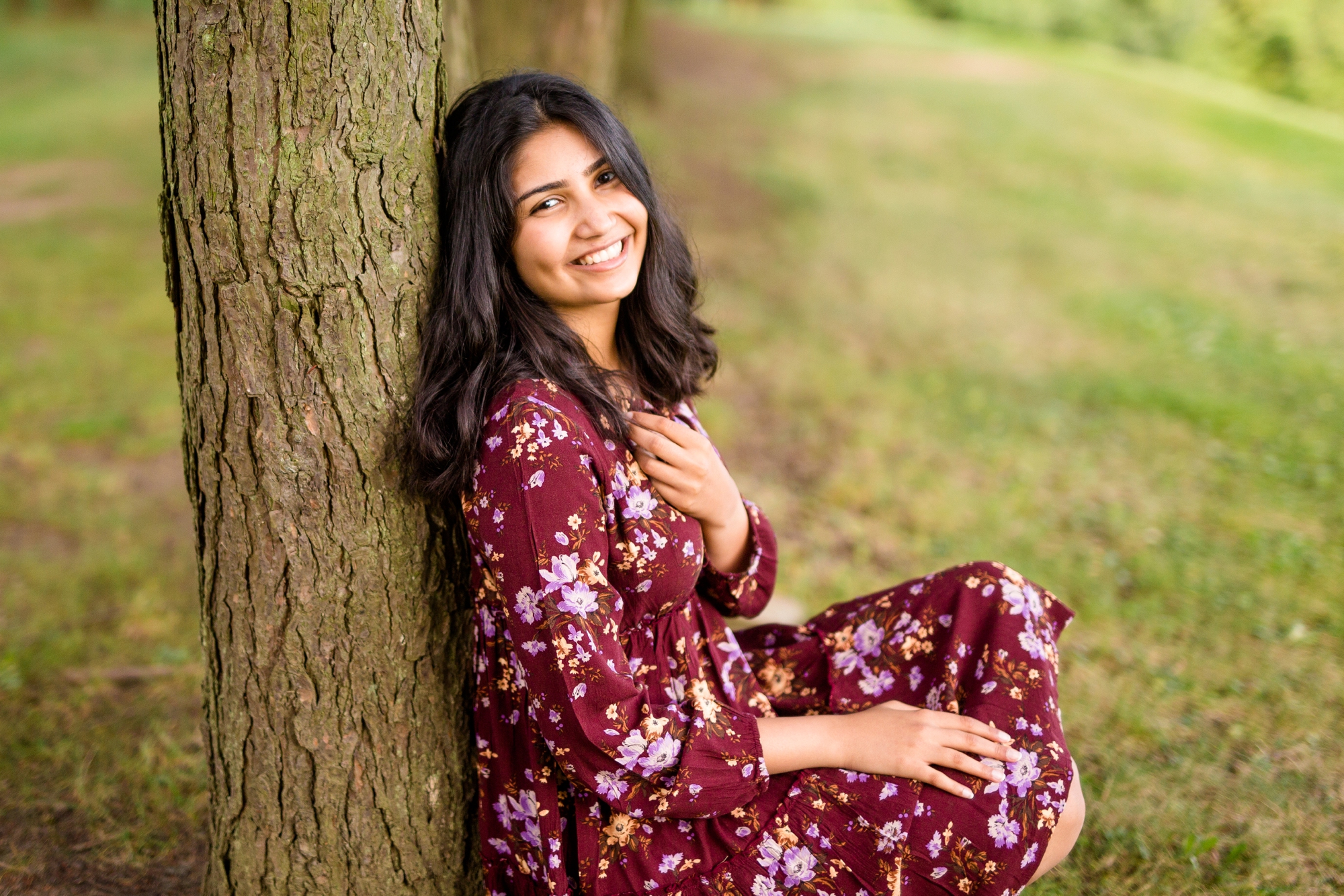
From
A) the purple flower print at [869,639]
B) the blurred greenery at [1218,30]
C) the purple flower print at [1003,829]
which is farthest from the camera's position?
the blurred greenery at [1218,30]

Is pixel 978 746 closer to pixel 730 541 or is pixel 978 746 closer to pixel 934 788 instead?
pixel 934 788

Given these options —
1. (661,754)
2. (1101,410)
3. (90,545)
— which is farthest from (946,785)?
(1101,410)

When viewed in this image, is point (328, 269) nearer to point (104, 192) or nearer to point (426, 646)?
point (426, 646)

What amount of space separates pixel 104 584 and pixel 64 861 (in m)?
1.61

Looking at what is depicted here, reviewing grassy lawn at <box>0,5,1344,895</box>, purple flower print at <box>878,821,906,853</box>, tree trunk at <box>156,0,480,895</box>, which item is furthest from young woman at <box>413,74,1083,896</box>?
grassy lawn at <box>0,5,1344,895</box>

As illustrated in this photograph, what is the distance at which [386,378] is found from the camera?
A: 1788mm

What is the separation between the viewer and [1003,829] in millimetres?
1735

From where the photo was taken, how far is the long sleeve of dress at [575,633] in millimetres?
1622

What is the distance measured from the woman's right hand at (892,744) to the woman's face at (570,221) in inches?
35.5

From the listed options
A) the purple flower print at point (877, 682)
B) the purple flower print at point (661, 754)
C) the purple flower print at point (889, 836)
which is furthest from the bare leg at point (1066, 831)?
the purple flower print at point (661, 754)

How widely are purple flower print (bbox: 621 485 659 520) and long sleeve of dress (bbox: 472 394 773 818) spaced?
3.7 inches

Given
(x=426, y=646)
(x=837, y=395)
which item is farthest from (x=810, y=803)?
(x=837, y=395)

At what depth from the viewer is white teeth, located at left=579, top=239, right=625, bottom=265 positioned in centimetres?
194

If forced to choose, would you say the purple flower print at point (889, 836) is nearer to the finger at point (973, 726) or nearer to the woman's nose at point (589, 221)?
the finger at point (973, 726)
